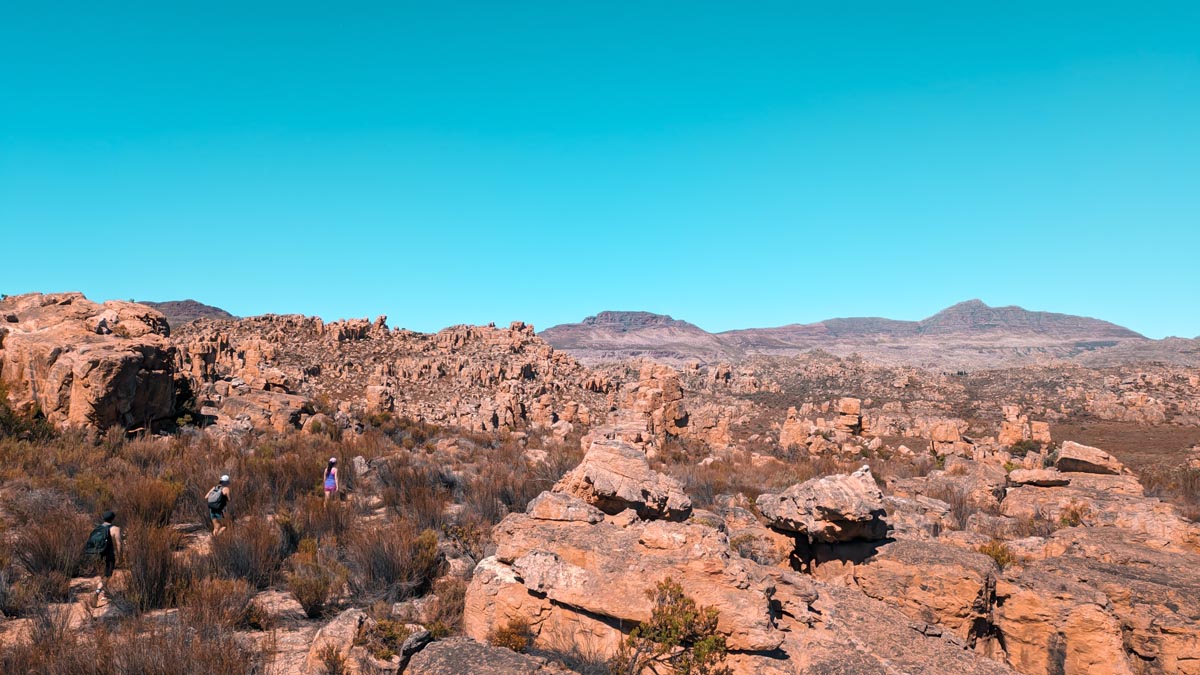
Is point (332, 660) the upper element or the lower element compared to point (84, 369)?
lower

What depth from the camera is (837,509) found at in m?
6.71

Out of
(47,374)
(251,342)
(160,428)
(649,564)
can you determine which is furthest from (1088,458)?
(251,342)

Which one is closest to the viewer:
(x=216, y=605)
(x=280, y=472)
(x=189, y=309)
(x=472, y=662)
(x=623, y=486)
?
(x=472, y=662)

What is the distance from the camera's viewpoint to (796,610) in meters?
5.09

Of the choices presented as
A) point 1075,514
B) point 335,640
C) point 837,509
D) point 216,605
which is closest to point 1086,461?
point 1075,514

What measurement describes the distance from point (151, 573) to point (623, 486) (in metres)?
5.17

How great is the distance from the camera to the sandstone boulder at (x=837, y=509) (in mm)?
6711

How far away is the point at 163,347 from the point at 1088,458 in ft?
71.9

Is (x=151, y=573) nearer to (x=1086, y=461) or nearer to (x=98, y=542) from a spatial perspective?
(x=98, y=542)

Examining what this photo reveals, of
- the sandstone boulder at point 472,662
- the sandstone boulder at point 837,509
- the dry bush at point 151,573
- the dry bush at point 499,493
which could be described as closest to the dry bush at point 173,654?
the dry bush at point 151,573

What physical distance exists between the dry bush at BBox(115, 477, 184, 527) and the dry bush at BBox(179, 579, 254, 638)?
2.64m

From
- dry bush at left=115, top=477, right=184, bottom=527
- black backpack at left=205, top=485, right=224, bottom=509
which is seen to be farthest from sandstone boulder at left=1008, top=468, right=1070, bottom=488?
dry bush at left=115, top=477, right=184, bottom=527

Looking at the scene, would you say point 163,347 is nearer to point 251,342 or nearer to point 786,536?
point 786,536

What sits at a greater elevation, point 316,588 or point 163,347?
point 163,347
